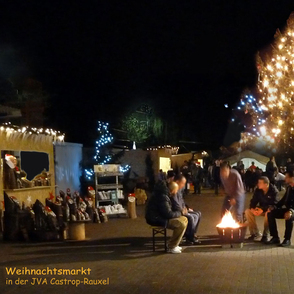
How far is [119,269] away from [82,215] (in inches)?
173

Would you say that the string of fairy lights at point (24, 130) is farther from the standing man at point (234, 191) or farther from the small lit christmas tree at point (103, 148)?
the standing man at point (234, 191)

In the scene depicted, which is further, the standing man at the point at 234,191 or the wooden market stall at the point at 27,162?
the wooden market stall at the point at 27,162

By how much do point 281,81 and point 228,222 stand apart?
33.7ft

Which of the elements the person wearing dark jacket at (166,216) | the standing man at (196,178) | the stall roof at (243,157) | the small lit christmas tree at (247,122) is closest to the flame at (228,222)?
the person wearing dark jacket at (166,216)

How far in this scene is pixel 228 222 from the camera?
9.74 metres

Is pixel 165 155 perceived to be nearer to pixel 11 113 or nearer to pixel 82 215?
pixel 11 113

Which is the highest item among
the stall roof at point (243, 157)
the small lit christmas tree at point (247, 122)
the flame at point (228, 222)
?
the small lit christmas tree at point (247, 122)

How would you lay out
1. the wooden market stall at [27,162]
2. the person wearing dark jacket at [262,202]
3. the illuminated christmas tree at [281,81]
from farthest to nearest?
the illuminated christmas tree at [281,81] < the wooden market stall at [27,162] < the person wearing dark jacket at [262,202]

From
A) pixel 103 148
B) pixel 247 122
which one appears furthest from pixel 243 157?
pixel 103 148

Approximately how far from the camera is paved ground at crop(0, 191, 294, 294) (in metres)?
6.69

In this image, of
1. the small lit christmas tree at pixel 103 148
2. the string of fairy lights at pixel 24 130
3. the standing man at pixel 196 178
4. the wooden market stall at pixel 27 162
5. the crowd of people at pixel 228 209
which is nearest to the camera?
the crowd of people at pixel 228 209

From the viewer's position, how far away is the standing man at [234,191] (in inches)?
405

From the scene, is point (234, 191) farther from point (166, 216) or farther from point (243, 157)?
point (243, 157)

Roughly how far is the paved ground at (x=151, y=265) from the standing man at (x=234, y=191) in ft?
2.63
